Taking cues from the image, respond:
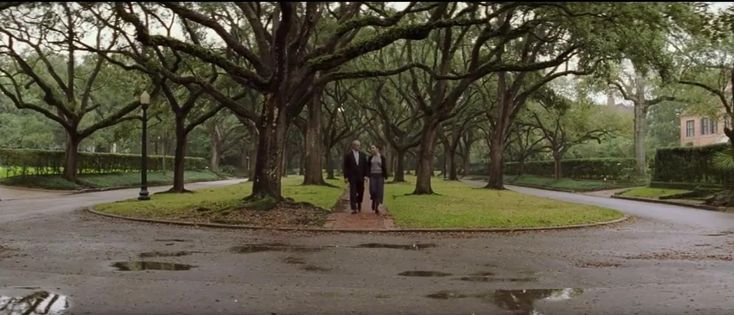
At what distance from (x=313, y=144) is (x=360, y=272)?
23.8 metres

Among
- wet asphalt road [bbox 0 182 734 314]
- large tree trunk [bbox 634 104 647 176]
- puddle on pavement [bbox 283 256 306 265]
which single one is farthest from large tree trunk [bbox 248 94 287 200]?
large tree trunk [bbox 634 104 647 176]

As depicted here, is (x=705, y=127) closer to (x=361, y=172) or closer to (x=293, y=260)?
(x=361, y=172)

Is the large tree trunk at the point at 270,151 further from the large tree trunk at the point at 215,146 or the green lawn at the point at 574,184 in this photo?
the large tree trunk at the point at 215,146

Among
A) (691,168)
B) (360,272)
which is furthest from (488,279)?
(691,168)

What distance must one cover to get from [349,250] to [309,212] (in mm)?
5783

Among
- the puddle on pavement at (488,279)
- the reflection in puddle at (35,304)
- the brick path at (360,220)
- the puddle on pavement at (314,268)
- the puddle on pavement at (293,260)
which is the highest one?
the brick path at (360,220)

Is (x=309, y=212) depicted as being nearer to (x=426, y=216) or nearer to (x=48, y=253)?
(x=426, y=216)

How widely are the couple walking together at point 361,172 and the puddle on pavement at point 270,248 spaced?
522cm

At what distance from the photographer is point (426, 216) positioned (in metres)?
15.7

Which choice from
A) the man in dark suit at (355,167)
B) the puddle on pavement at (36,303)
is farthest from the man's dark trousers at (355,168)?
the puddle on pavement at (36,303)

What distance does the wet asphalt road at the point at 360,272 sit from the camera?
20.9ft

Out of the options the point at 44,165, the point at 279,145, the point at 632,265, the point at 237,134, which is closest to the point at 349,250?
the point at 632,265

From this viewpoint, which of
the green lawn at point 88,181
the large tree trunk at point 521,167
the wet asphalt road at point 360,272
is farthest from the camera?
the large tree trunk at point 521,167

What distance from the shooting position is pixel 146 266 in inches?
335
